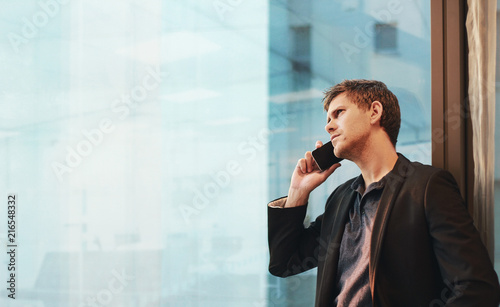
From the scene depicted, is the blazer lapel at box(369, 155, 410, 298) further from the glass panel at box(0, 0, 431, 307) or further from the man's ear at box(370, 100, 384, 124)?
the glass panel at box(0, 0, 431, 307)

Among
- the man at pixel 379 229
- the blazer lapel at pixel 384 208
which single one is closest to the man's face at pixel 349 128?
the man at pixel 379 229

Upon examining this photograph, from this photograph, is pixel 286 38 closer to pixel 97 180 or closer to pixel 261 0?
pixel 261 0

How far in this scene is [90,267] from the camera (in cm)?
189

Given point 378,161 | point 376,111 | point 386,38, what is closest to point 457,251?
point 378,161

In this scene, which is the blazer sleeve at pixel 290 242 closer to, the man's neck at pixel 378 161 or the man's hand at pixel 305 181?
the man's hand at pixel 305 181

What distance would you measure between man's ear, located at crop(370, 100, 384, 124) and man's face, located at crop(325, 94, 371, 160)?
0.01 meters

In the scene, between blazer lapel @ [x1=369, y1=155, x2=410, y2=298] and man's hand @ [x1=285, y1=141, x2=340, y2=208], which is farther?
man's hand @ [x1=285, y1=141, x2=340, y2=208]

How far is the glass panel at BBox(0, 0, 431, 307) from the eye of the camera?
1752 mm

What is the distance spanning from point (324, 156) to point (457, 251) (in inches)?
19.7

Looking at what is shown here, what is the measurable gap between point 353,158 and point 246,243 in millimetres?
611

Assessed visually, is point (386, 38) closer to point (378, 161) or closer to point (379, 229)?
point (378, 161)

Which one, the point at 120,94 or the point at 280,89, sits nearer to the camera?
the point at 280,89

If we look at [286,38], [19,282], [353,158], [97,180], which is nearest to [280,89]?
[286,38]

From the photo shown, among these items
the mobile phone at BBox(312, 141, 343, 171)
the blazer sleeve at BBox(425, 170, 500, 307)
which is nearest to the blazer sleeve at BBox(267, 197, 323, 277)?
the mobile phone at BBox(312, 141, 343, 171)
